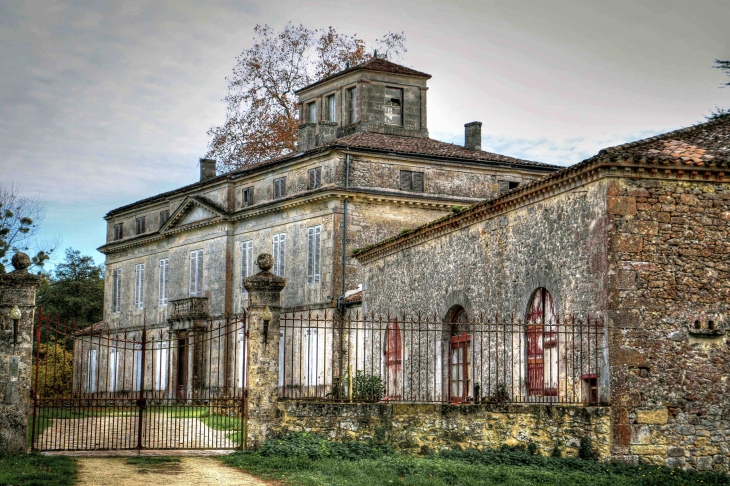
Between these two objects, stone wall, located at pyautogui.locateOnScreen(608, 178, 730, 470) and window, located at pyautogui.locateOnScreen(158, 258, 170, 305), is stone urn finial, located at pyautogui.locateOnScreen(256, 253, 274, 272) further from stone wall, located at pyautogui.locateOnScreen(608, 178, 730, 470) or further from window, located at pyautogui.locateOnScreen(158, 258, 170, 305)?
→ window, located at pyautogui.locateOnScreen(158, 258, 170, 305)

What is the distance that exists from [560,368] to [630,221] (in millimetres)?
3061

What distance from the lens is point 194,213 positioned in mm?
41156

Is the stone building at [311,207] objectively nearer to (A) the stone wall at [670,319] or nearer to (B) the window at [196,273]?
(B) the window at [196,273]

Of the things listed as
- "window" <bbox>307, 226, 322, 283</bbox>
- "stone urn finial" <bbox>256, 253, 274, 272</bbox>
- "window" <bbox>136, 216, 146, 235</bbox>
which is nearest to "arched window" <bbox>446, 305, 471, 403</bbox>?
"stone urn finial" <bbox>256, 253, 274, 272</bbox>

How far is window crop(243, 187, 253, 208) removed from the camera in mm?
38625

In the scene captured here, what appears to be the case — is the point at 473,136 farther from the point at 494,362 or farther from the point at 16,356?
the point at 16,356

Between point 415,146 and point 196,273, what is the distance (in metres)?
10.7

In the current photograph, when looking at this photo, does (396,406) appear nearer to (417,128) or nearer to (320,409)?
(320,409)

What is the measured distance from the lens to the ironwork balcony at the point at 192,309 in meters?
39.0

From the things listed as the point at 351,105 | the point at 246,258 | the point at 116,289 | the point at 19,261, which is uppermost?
the point at 351,105

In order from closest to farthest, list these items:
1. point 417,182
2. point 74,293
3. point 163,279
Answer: point 417,182
point 163,279
point 74,293

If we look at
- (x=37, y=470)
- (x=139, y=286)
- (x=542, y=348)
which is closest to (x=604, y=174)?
(x=542, y=348)

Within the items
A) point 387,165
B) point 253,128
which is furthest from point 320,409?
point 253,128

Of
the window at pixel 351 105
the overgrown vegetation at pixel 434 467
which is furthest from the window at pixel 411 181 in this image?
the overgrown vegetation at pixel 434 467
